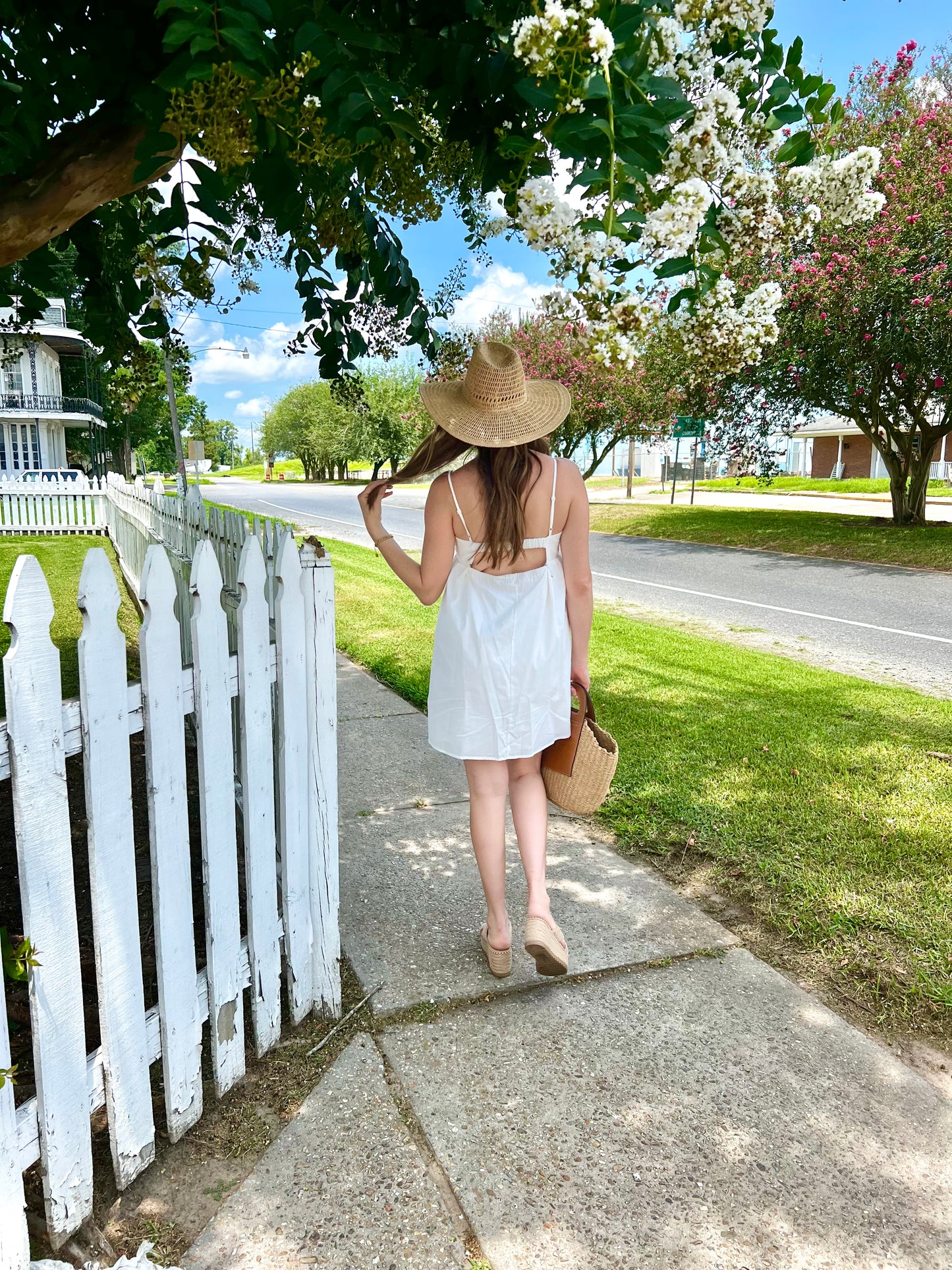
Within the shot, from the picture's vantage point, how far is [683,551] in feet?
55.0

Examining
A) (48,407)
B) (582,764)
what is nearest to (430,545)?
(582,764)

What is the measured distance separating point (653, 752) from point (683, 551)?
489 inches

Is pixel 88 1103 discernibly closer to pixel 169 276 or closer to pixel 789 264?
pixel 169 276

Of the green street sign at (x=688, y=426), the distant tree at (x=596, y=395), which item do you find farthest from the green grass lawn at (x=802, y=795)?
the green street sign at (x=688, y=426)

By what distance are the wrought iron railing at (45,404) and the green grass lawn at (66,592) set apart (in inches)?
873

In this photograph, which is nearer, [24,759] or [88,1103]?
[24,759]

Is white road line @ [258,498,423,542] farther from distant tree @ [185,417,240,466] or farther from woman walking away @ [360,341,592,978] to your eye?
distant tree @ [185,417,240,466]

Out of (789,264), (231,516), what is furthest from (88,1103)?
(789,264)

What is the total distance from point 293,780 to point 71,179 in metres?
2.08

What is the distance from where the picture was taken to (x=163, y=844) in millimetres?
2041

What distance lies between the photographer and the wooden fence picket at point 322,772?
253 cm

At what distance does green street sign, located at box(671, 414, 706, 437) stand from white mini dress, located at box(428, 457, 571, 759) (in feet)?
58.9

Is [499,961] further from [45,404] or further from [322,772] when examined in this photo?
[45,404]

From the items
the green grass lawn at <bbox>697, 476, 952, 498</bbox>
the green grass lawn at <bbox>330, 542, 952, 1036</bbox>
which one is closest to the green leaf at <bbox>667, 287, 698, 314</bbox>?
the green grass lawn at <bbox>330, 542, 952, 1036</bbox>
